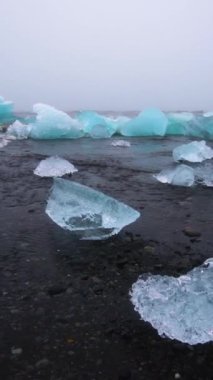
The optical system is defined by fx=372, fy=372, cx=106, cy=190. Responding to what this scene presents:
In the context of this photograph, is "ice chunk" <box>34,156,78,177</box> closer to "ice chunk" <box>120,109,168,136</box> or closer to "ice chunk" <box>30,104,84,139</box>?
"ice chunk" <box>30,104,84,139</box>

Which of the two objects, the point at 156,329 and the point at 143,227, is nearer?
the point at 156,329

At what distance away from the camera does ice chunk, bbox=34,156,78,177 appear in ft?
10.8

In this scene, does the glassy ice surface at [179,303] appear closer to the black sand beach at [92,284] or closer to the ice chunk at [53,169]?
the black sand beach at [92,284]

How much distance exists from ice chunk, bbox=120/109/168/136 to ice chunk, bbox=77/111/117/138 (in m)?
0.27

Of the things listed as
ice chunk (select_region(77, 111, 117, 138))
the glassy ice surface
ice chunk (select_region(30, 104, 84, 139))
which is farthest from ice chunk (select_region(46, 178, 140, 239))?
ice chunk (select_region(77, 111, 117, 138))

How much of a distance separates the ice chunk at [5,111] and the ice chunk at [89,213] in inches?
239

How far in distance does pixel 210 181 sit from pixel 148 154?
1.72 metres

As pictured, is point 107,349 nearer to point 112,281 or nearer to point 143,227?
point 112,281

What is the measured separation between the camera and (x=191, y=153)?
4129mm

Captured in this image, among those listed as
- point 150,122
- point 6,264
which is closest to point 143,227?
point 6,264

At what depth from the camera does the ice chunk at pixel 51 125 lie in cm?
598

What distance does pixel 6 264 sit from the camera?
167 cm

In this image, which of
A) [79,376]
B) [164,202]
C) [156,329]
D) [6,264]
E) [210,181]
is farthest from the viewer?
[210,181]

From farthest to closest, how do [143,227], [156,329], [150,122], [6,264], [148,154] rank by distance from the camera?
[150,122] → [148,154] → [143,227] → [6,264] → [156,329]
